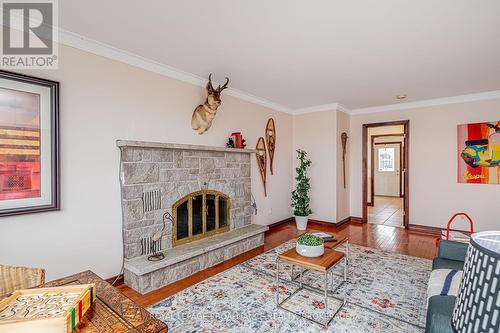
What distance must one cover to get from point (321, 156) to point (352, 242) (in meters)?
1.88

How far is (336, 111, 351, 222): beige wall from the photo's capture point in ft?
17.6

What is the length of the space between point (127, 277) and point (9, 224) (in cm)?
117

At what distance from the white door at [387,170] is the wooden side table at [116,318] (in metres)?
10.2

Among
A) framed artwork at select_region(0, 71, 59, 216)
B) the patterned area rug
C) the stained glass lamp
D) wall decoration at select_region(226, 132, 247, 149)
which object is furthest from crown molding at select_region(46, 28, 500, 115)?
the stained glass lamp

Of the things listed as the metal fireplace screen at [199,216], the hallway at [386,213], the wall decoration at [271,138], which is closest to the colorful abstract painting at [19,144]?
the metal fireplace screen at [199,216]

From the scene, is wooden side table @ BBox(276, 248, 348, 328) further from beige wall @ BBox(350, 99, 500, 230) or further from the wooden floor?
beige wall @ BBox(350, 99, 500, 230)

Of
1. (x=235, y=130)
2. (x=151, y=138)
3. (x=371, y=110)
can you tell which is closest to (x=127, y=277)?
(x=151, y=138)

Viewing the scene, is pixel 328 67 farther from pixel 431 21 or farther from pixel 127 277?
pixel 127 277

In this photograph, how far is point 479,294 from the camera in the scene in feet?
1.98

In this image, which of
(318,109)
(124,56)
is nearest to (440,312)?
(124,56)

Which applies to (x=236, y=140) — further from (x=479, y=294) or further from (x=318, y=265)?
(x=479, y=294)

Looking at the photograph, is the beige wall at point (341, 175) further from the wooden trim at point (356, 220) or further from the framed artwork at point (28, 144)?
the framed artwork at point (28, 144)

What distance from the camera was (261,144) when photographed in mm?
4957

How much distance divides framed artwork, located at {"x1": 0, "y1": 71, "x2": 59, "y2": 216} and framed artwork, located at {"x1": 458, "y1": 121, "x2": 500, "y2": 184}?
239 inches
